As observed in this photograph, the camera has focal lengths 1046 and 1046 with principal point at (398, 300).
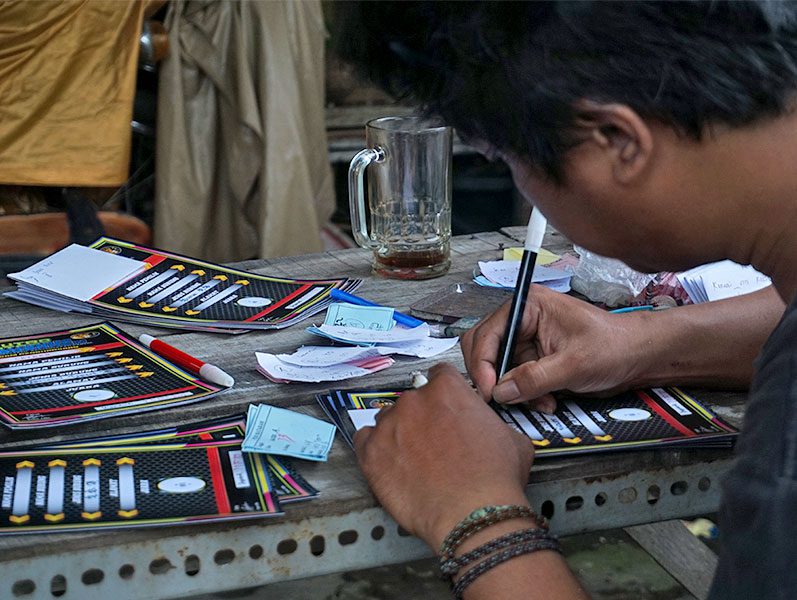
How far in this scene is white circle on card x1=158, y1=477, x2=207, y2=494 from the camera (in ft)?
2.93

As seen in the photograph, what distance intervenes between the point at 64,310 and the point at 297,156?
158 cm

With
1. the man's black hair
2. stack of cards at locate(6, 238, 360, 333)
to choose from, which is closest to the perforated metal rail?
the man's black hair

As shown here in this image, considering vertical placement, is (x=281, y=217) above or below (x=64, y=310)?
below

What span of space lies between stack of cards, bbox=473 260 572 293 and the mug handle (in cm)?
17

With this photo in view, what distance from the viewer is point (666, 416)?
3.40 feet

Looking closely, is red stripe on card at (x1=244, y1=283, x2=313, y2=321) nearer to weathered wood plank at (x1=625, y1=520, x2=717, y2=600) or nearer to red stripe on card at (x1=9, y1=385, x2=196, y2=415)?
red stripe on card at (x1=9, y1=385, x2=196, y2=415)

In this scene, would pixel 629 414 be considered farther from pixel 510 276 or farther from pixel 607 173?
pixel 510 276

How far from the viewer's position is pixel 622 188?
0.80 meters

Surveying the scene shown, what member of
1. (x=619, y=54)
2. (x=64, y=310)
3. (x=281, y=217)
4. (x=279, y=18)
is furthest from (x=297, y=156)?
(x=619, y=54)

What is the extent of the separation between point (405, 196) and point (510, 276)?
0.66 ft

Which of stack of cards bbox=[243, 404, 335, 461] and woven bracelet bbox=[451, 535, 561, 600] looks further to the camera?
stack of cards bbox=[243, 404, 335, 461]

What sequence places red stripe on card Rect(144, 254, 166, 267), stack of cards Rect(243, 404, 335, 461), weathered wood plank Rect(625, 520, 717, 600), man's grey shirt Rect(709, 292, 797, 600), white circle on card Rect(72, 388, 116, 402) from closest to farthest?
man's grey shirt Rect(709, 292, 797, 600) < stack of cards Rect(243, 404, 335, 461) < white circle on card Rect(72, 388, 116, 402) < red stripe on card Rect(144, 254, 166, 267) < weathered wood plank Rect(625, 520, 717, 600)

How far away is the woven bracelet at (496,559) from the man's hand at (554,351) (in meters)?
0.22

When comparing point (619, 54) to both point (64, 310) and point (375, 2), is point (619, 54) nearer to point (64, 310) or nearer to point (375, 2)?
point (375, 2)
